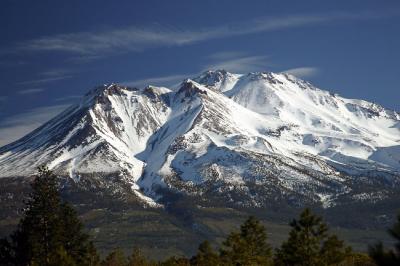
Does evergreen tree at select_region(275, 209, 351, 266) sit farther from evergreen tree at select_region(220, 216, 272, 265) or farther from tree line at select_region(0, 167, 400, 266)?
evergreen tree at select_region(220, 216, 272, 265)

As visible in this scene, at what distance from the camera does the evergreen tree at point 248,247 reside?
101 meters

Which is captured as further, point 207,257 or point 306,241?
point 207,257

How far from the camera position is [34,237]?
351 ft

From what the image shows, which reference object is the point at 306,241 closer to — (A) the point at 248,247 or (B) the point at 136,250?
(A) the point at 248,247

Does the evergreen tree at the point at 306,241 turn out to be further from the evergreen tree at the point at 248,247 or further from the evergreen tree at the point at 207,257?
the evergreen tree at the point at 207,257

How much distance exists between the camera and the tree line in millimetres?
85625

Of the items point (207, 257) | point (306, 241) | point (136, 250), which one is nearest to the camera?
point (306, 241)

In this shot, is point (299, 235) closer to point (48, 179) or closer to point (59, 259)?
point (59, 259)

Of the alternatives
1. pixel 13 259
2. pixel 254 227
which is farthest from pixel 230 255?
pixel 13 259

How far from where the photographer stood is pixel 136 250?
122 metres

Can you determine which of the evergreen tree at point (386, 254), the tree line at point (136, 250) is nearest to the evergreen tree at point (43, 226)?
the tree line at point (136, 250)

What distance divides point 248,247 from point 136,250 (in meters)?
25.5

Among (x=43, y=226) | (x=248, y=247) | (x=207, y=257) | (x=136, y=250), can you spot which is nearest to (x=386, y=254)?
(x=248, y=247)

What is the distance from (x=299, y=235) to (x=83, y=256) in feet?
147
